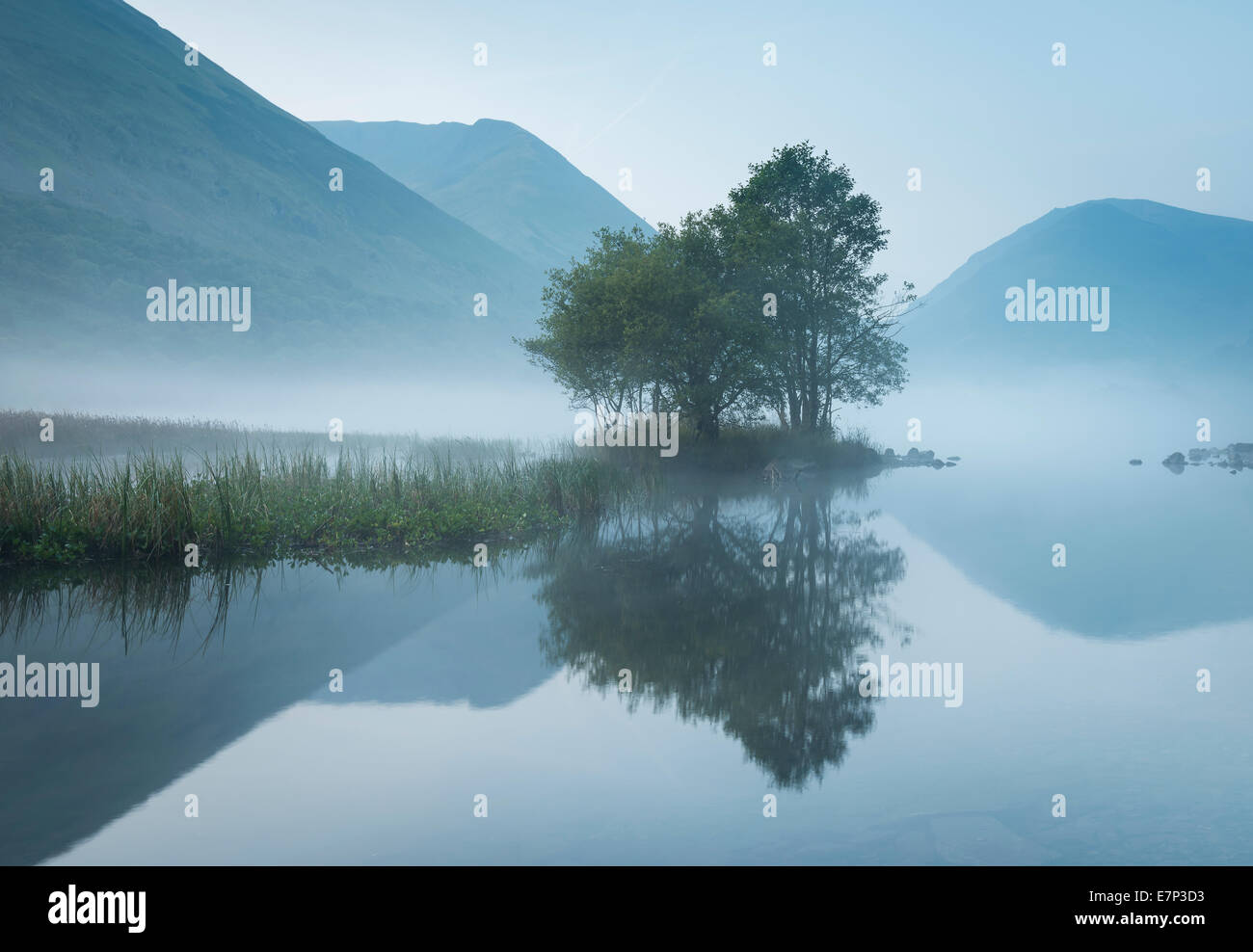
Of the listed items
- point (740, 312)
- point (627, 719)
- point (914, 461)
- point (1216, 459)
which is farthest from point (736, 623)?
point (1216, 459)

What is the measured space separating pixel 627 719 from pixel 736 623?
3.94 metres

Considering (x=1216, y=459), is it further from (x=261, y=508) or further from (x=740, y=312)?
(x=261, y=508)

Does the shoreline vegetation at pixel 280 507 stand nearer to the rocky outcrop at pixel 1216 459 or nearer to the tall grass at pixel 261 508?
the tall grass at pixel 261 508

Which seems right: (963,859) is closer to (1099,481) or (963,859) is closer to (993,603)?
(993,603)

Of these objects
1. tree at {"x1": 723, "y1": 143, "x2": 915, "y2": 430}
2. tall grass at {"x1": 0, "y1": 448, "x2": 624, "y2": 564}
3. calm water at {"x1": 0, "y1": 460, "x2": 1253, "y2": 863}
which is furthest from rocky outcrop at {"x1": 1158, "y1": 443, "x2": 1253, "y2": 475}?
tall grass at {"x1": 0, "y1": 448, "x2": 624, "y2": 564}

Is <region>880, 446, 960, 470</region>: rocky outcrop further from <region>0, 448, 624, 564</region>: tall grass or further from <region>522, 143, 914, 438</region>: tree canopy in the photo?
<region>0, 448, 624, 564</region>: tall grass

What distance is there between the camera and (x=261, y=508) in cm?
1797

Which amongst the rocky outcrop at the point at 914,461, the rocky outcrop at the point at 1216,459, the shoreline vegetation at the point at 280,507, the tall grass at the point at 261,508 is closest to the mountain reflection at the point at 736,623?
the shoreline vegetation at the point at 280,507

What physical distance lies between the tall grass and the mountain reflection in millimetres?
2583

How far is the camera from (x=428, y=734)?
8.19m

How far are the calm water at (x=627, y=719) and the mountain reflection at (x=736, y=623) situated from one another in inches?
2.5

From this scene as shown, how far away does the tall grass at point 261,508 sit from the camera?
15.2 meters
